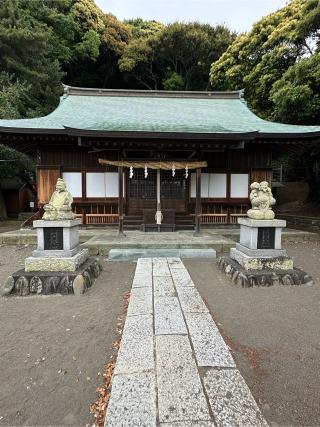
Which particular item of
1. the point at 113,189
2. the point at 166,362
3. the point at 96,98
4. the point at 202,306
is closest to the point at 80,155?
the point at 113,189

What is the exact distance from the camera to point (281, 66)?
45.4ft

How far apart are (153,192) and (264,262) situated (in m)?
6.08

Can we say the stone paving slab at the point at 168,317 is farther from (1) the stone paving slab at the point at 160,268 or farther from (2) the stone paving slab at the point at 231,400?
(1) the stone paving slab at the point at 160,268

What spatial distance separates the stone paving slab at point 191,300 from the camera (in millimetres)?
3852

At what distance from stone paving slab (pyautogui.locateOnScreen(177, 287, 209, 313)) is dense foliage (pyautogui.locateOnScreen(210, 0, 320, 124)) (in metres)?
10.1

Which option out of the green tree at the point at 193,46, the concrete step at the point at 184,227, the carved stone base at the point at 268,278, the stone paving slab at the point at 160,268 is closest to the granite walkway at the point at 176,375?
the carved stone base at the point at 268,278

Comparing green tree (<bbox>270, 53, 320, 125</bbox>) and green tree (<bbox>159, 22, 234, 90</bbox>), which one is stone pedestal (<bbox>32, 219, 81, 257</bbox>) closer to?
green tree (<bbox>270, 53, 320, 125</bbox>)

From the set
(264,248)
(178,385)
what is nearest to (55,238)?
(178,385)

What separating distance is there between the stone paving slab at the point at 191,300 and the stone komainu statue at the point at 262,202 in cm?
218

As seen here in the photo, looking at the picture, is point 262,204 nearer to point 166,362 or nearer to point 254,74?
point 166,362

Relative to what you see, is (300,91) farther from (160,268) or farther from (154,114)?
(160,268)

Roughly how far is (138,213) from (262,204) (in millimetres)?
5855

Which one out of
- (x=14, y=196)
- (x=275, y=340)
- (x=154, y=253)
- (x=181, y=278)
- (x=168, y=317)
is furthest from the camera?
(x=14, y=196)

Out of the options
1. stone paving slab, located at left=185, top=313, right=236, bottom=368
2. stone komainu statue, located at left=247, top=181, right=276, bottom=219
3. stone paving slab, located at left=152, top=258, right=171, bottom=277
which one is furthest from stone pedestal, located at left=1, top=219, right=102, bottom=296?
stone komainu statue, located at left=247, top=181, right=276, bottom=219
